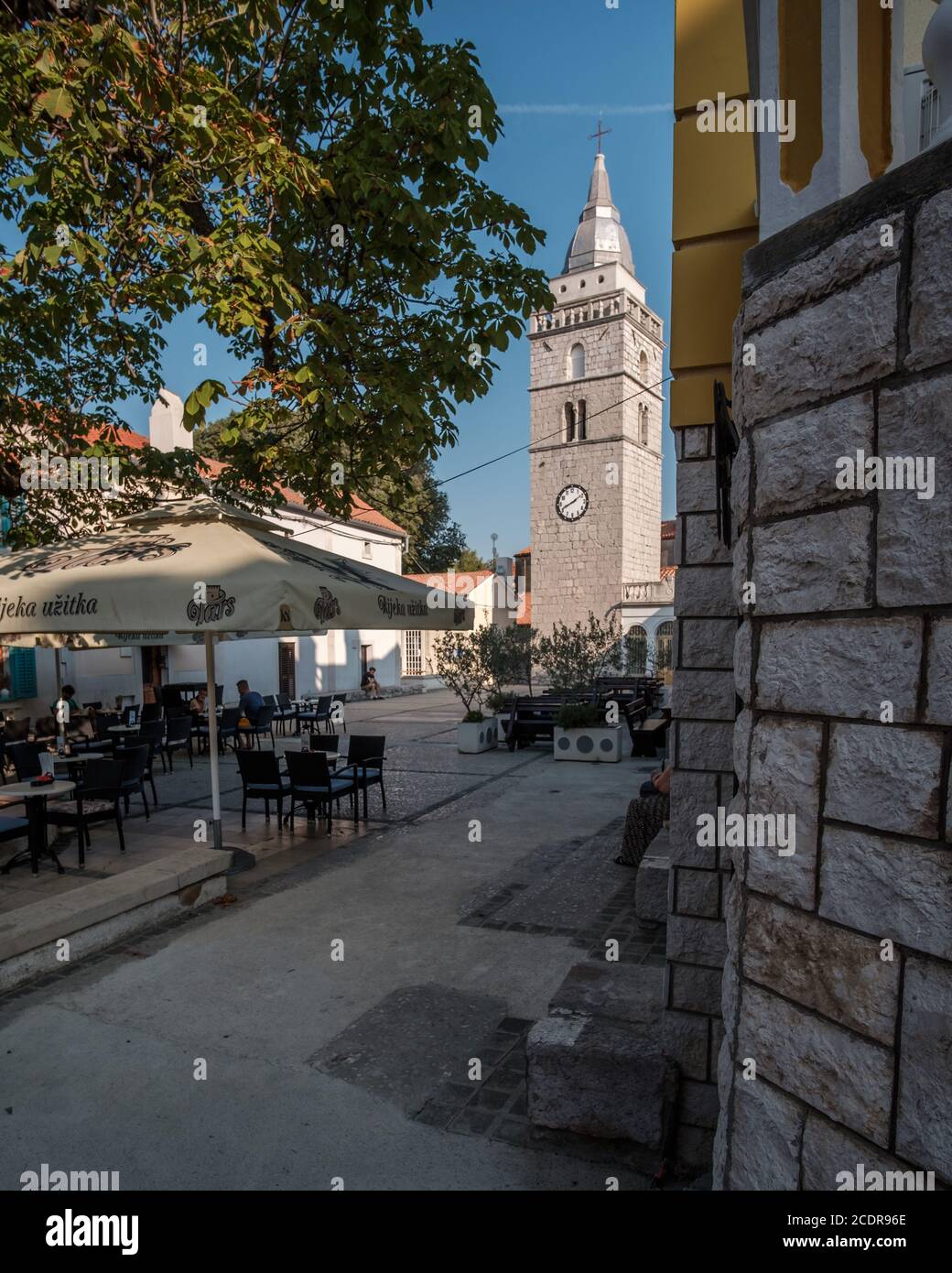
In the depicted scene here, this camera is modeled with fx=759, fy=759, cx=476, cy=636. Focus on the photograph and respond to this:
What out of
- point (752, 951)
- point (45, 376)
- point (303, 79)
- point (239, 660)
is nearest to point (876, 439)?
point (752, 951)

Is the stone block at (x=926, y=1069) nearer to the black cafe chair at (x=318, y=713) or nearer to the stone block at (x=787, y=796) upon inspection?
the stone block at (x=787, y=796)

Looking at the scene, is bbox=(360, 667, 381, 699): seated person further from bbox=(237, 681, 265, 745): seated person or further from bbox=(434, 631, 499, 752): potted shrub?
bbox=(237, 681, 265, 745): seated person

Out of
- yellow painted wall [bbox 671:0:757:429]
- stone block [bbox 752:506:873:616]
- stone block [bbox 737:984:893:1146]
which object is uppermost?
yellow painted wall [bbox 671:0:757:429]

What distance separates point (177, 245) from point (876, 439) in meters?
6.01

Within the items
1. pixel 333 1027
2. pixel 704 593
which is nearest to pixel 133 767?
pixel 333 1027

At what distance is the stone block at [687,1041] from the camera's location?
3131mm

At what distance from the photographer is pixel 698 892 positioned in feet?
10.6

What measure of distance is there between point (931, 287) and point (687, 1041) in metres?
2.89

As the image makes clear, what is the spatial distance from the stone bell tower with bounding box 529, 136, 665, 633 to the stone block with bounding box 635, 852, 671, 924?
1171 inches

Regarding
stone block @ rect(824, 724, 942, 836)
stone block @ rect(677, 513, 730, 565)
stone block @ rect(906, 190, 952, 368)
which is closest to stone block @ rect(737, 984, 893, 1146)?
stone block @ rect(824, 724, 942, 836)

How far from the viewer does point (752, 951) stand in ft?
6.27

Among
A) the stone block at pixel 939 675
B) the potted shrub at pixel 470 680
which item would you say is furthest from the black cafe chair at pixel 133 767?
the stone block at pixel 939 675

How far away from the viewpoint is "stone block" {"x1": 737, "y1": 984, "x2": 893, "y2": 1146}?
1591 millimetres

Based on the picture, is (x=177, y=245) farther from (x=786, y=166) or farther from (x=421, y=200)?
(x=786, y=166)
